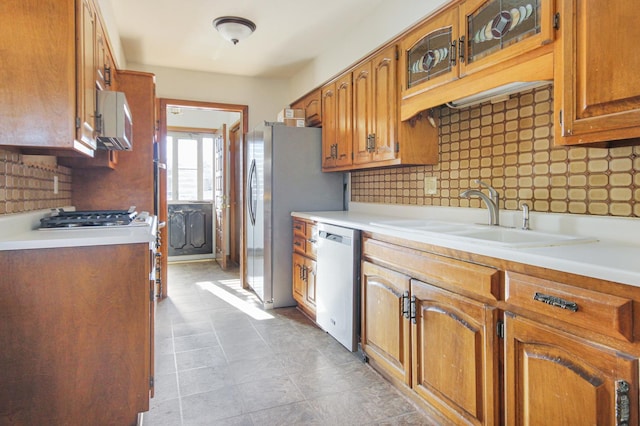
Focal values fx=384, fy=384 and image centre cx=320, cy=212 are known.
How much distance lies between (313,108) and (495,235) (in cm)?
258

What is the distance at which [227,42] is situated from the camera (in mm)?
3617

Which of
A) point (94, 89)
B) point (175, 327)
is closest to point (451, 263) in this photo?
point (94, 89)

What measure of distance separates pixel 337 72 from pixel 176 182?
387 cm

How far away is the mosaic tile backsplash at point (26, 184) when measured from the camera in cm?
169

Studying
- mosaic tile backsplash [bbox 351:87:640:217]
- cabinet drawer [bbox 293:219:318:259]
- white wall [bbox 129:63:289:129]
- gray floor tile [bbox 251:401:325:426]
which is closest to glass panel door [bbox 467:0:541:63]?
mosaic tile backsplash [bbox 351:87:640:217]

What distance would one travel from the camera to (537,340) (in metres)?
1.24

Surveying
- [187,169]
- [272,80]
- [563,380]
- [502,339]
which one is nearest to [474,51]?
[502,339]

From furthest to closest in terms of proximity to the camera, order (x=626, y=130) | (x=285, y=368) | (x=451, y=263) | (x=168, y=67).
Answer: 1. (x=168, y=67)
2. (x=285, y=368)
3. (x=451, y=263)
4. (x=626, y=130)

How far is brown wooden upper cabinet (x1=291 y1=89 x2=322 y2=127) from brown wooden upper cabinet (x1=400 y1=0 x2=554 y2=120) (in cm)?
141

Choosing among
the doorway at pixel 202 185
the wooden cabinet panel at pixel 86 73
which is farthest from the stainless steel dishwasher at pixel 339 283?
the doorway at pixel 202 185

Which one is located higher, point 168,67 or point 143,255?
point 168,67

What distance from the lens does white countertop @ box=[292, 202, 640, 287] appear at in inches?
41.8

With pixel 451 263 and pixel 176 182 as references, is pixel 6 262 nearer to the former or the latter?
pixel 451 263

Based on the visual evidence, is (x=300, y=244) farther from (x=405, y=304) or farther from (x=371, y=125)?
(x=405, y=304)
